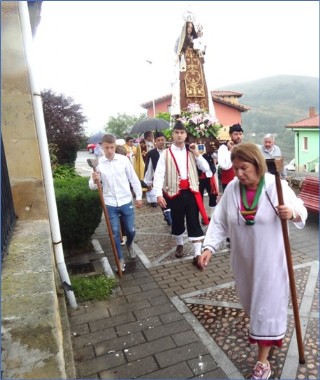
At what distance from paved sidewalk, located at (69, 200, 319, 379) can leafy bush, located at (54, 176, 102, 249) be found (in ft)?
2.58

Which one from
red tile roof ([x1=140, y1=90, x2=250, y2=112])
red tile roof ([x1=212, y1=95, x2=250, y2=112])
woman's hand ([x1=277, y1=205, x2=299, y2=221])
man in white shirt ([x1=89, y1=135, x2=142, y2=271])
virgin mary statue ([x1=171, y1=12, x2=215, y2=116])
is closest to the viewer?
woman's hand ([x1=277, y1=205, x2=299, y2=221])

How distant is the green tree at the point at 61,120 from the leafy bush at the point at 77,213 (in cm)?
666

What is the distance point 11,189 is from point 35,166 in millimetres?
381

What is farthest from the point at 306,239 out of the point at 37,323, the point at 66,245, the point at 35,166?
the point at 37,323

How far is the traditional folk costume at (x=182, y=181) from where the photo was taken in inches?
181

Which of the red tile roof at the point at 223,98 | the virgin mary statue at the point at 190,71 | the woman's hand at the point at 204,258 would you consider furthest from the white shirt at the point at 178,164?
the red tile roof at the point at 223,98

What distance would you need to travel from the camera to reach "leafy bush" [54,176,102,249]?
518cm

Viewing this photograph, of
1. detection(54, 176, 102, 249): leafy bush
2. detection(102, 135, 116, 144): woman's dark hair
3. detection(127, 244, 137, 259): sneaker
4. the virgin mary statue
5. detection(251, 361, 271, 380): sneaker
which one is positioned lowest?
detection(251, 361, 271, 380): sneaker

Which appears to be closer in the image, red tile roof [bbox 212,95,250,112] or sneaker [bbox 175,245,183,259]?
sneaker [bbox 175,245,183,259]

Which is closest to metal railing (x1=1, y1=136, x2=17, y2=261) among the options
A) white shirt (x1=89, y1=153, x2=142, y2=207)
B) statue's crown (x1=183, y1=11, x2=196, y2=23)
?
white shirt (x1=89, y1=153, x2=142, y2=207)

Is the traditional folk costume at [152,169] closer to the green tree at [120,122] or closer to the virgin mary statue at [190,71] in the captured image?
the virgin mary statue at [190,71]

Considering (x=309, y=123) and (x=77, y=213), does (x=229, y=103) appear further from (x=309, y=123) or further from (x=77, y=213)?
(x=77, y=213)

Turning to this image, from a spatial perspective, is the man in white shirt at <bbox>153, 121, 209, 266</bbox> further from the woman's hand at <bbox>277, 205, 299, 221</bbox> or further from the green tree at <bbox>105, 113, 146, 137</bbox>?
the green tree at <bbox>105, 113, 146, 137</bbox>

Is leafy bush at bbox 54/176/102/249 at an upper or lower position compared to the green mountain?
lower
